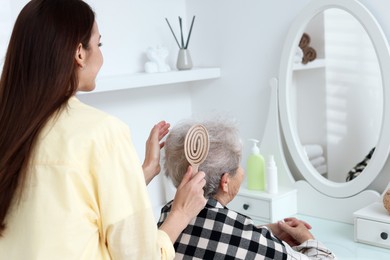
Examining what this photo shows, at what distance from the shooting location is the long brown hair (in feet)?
3.49

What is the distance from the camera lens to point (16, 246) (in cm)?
110

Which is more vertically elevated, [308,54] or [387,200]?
[308,54]

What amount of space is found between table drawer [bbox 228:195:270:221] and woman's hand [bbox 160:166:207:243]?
37.6 inches

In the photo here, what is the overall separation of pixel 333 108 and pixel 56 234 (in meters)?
1.41

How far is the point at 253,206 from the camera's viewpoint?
2.28 metres

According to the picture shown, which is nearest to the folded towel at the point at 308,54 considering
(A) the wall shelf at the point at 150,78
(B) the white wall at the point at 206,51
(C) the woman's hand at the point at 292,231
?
(B) the white wall at the point at 206,51

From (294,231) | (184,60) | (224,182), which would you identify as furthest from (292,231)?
(184,60)

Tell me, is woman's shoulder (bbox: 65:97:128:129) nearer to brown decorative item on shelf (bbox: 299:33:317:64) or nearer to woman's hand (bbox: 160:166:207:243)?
woman's hand (bbox: 160:166:207:243)

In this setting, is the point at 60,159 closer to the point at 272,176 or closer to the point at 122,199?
the point at 122,199

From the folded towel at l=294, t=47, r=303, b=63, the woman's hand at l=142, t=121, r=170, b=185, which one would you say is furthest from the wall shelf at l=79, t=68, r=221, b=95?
the woman's hand at l=142, t=121, r=170, b=185

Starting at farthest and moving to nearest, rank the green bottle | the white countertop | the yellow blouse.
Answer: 1. the green bottle
2. the white countertop
3. the yellow blouse

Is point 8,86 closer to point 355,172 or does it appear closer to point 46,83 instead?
point 46,83

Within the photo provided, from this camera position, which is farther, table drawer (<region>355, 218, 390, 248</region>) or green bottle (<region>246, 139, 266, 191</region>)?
green bottle (<region>246, 139, 266, 191</region>)

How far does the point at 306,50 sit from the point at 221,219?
106cm
